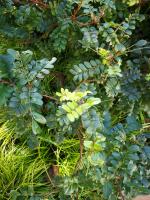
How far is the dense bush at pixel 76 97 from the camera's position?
123 centimetres

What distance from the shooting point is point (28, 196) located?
1.70m

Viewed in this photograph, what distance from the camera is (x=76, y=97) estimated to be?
1168 mm

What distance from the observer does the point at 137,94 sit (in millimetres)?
1776

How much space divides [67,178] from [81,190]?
443 millimetres

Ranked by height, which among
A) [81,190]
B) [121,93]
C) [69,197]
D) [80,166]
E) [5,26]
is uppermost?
[5,26]

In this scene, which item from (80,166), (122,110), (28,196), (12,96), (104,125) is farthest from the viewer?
(122,110)

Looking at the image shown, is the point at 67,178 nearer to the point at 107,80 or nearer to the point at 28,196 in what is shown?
the point at 28,196

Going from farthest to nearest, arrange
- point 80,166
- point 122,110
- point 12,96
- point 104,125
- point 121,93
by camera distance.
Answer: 1. point 122,110
2. point 121,93
3. point 80,166
4. point 104,125
5. point 12,96


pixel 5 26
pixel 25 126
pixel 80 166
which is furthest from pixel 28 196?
pixel 5 26

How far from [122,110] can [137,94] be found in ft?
0.76

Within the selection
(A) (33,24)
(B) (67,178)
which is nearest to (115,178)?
(B) (67,178)

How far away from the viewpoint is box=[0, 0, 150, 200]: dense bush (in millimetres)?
1234

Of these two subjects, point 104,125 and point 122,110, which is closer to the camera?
point 104,125

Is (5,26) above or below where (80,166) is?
above
